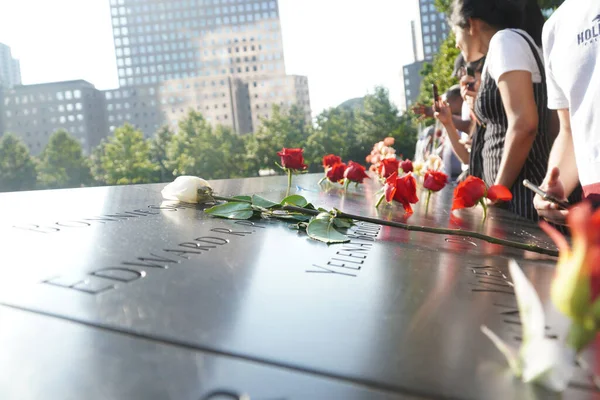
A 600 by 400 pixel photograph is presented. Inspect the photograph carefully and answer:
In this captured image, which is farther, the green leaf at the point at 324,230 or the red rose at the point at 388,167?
the red rose at the point at 388,167

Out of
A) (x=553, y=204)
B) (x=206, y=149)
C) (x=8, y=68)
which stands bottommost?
(x=553, y=204)

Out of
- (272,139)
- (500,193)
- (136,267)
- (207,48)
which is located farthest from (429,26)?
(136,267)

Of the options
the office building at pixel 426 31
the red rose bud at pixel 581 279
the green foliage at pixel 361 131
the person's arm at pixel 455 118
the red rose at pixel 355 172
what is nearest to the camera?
the red rose bud at pixel 581 279

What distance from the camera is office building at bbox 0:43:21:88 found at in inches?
1700

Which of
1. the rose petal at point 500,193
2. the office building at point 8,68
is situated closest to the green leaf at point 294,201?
the rose petal at point 500,193

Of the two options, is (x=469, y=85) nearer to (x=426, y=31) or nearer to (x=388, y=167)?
(x=388, y=167)

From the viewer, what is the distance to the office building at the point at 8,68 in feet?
142

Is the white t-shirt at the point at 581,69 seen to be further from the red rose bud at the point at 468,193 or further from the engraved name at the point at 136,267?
the engraved name at the point at 136,267

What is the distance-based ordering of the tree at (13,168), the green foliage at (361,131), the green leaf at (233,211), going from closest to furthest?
the green leaf at (233,211), the green foliage at (361,131), the tree at (13,168)

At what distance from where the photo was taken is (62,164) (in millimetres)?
26297

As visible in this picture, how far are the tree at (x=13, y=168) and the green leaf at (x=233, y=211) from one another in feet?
91.4

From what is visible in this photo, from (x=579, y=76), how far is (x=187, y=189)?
759 millimetres

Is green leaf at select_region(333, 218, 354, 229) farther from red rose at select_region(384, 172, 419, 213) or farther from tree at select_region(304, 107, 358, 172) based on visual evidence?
tree at select_region(304, 107, 358, 172)

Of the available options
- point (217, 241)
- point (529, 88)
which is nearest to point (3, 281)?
point (217, 241)
